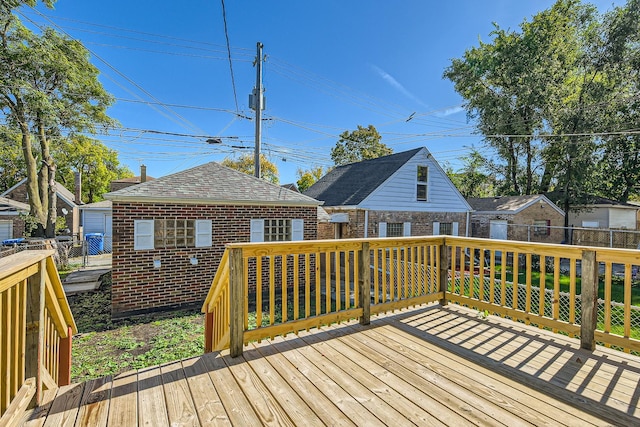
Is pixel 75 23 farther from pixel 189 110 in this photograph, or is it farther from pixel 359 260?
pixel 359 260

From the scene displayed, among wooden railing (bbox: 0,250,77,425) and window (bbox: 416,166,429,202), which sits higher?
window (bbox: 416,166,429,202)

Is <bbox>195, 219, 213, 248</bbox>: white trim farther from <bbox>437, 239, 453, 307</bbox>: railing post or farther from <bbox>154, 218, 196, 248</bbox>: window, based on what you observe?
<bbox>437, 239, 453, 307</bbox>: railing post

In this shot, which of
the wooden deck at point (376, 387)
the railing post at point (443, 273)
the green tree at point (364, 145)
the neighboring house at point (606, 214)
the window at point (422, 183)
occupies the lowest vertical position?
the wooden deck at point (376, 387)

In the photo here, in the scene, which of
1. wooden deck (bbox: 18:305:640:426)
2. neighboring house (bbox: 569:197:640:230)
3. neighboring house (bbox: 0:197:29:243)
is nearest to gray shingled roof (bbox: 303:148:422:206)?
wooden deck (bbox: 18:305:640:426)

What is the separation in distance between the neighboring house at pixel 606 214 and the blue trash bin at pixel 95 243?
27435 mm

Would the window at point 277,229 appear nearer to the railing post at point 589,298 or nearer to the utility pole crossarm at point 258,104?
the utility pole crossarm at point 258,104

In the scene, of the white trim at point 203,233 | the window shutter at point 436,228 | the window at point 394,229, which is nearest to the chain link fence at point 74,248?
the white trim at point 203,233

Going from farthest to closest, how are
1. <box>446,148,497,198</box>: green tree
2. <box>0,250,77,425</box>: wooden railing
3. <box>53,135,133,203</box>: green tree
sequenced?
<box>53,135,133,203</box>: green tree, <box>446,148,497,198</box>: green tree, <box>0,250,77,425</box>: wooden railing

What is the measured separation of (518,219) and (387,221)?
8444 millimetres

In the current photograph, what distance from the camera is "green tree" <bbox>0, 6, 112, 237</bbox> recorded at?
11453 mm

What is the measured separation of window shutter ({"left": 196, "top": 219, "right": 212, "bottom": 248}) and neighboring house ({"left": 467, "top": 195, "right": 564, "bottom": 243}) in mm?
14340

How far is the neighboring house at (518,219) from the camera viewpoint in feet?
50.8

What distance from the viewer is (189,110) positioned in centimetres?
1384

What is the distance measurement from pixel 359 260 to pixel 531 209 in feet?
55.0
